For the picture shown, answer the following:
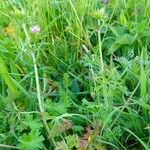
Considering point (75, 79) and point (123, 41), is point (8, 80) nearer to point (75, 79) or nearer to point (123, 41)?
point (75, 79)

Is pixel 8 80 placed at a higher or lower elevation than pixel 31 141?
higher

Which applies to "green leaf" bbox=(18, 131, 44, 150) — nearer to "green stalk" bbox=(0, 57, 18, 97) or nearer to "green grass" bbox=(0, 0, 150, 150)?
"green grass" bbox=(0, 0, 150, 150)

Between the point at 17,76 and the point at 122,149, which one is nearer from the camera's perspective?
the point at 122,149

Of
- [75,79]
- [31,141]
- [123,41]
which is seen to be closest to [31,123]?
[31,141]

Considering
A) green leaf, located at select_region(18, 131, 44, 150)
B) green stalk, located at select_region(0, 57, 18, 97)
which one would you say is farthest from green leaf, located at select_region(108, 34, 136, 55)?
green leaf, located at select_region(18, 131, 44, 150)

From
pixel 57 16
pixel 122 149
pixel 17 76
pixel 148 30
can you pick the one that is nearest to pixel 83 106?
pixel 122 149

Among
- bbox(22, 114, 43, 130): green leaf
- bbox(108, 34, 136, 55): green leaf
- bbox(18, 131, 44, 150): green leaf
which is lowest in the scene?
bbox(18, 131, 44, 150): green leaf

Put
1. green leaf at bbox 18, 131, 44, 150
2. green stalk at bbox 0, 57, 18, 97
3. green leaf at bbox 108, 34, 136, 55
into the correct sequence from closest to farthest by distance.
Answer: green leaf at bbox 18, 131, 44, 150 → green stalk at bbox 0, 57, 18, 97 → green leaf at bbox 108, 34, 136, 55

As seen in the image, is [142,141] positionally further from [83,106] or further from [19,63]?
[19,63]

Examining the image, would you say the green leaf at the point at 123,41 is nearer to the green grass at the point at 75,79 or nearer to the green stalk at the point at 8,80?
the green grass at the point at 75,79
